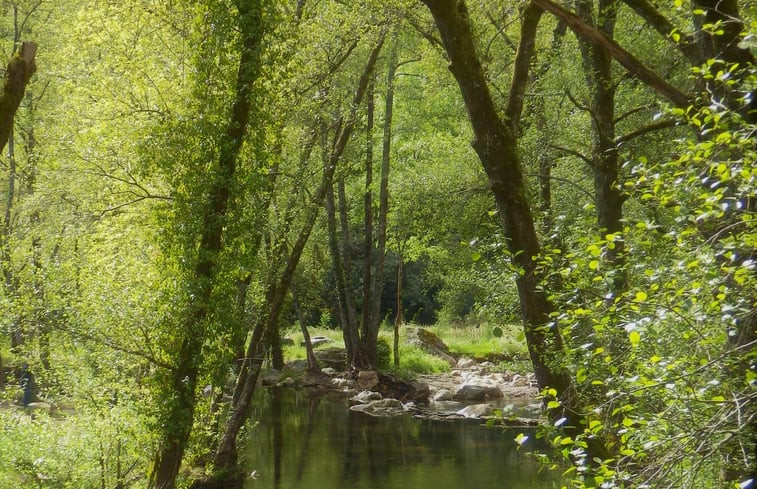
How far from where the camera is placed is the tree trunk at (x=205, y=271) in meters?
8.98

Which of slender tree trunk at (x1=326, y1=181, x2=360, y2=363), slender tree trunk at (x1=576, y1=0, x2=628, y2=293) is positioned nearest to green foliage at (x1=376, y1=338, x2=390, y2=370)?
slender tree trunk at (x1=326, y1=181, x2=360, y2=363)

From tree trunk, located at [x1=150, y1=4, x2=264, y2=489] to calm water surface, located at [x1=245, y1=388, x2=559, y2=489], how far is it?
3.94 m

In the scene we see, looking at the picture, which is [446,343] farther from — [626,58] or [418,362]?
[626,58]

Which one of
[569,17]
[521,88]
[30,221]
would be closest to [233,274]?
[521,88]

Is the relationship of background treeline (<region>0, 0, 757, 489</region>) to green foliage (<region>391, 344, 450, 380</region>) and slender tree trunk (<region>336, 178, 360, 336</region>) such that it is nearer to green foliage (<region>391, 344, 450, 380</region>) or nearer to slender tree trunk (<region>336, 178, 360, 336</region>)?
slender tree trunk (<region>336, 178, 360, 336</region>)

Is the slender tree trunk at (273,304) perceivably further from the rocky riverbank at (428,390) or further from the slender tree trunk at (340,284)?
the slender tree trunk at (340,284)

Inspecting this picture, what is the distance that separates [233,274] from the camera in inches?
365

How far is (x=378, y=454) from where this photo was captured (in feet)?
49.4

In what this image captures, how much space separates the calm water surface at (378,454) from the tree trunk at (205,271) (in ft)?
12.9

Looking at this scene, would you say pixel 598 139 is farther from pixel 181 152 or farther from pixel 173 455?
pixel 173 455

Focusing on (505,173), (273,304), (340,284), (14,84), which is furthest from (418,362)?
(14,84)

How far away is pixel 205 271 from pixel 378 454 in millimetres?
7330

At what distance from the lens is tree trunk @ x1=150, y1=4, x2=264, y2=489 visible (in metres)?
8.98

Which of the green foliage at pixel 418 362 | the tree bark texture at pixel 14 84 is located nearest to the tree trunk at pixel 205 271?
the tree bark texture at pixel 14 84
